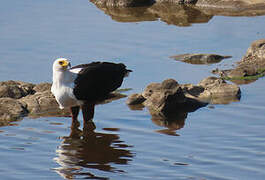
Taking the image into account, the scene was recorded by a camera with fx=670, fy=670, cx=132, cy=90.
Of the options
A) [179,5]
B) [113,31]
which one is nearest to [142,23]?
[113,31]

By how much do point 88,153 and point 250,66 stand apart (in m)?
4.57

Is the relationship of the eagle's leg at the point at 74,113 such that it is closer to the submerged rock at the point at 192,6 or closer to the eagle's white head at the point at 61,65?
the eagle's white head at the point at 61,65

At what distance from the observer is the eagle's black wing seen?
1042cm

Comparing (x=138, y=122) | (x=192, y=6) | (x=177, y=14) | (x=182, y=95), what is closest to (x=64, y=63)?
(x=138, y=122)

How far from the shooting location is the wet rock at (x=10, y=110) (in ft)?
36.0

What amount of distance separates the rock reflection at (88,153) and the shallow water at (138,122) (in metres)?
0.01

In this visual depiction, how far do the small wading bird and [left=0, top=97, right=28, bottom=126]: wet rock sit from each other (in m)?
0.94

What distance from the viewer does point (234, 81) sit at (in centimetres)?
1238

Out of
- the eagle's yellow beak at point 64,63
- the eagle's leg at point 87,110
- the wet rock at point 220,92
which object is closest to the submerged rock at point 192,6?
the wet rock at point 220,92

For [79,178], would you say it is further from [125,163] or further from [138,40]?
[138,40]

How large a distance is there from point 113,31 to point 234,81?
5175 millimetres

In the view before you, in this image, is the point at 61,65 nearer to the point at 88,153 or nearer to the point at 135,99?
the point at 88,153

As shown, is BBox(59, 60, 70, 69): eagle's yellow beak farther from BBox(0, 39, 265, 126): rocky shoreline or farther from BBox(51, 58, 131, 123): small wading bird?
BBox(0, 39, 265, 126): rocky shoreline

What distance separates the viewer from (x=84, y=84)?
10453 millimetres
